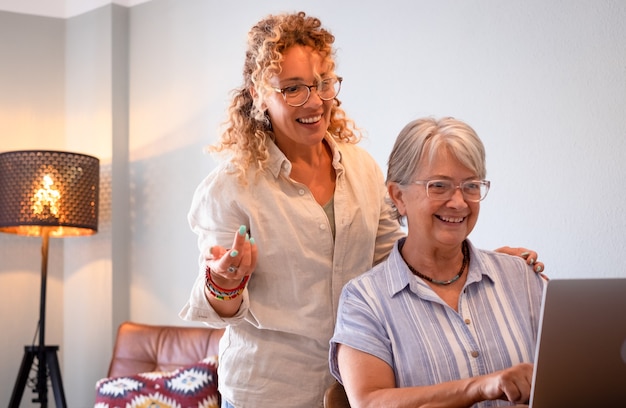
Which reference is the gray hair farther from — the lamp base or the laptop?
the lamp base

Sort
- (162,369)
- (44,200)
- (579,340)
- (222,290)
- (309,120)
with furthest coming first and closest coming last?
1. (44,200)
2. (162,369)
3. (309,120)
4. (222,290)
5. (579,340)

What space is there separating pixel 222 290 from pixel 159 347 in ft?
6.22

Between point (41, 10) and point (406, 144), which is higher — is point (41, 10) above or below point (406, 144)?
above

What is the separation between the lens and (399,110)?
3.06 m

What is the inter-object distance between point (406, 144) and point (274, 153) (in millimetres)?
349

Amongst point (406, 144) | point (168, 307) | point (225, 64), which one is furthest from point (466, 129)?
point (168, 307)

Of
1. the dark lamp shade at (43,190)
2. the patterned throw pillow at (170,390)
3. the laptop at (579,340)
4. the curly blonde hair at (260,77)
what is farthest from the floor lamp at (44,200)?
the laptop at (579,340)

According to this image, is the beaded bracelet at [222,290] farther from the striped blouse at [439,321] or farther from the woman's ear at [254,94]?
the woman's ear at [254,94]

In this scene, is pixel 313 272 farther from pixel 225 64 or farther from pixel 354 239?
pixel 225 64

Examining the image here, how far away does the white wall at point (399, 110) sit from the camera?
247 cm

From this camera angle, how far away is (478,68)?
110 inches

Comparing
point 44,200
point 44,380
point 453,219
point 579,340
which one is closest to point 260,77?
point 453,219

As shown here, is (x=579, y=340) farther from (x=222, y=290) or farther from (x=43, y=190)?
(x=43, y=190)

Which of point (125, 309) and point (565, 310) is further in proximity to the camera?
point (125, 309)
